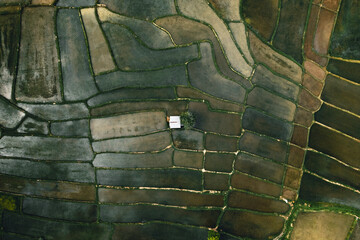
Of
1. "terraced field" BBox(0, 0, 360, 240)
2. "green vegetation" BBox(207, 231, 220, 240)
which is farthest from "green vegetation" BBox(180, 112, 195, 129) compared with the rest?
"green vegetation" BBox(207, 231, 220, 240)

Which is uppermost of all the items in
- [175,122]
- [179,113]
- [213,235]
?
[179,113]

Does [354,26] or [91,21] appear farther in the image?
[354,26]

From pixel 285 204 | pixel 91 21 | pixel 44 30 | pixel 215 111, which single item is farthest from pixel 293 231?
pixel 44 30

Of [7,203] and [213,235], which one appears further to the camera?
[213,235]

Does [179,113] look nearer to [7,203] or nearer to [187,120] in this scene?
[187,120]

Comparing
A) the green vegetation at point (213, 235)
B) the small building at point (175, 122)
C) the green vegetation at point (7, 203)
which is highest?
the small building at point (175, 122)

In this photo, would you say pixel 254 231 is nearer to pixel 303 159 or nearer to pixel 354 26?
pixel 303 159

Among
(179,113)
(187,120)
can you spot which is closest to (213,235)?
(187,120)

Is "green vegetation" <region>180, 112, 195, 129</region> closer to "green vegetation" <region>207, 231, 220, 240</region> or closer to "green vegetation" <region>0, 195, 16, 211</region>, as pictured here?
"green vegetation" <region>207, 231, 220, 240</region>

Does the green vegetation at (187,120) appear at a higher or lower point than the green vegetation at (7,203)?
higher

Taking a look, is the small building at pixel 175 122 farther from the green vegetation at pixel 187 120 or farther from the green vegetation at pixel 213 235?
the green vegetation at pixel 213 235

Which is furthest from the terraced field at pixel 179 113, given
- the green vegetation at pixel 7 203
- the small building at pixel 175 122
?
the small building at pixel 175 122
